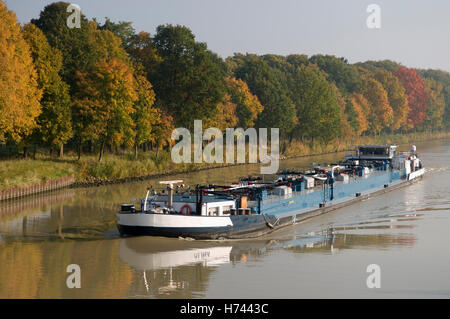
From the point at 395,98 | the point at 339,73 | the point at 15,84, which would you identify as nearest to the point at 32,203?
the point at 15,84

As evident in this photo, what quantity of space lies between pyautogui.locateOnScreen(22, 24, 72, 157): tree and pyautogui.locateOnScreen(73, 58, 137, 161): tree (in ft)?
8.43

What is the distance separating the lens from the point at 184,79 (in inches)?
3442

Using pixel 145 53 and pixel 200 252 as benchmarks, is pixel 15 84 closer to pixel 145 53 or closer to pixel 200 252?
pixel 200 252

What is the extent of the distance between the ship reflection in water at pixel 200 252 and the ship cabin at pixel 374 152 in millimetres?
35363

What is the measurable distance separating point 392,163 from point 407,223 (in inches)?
1342

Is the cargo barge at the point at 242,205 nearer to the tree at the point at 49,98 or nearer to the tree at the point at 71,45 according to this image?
the tree at the point at 49,98

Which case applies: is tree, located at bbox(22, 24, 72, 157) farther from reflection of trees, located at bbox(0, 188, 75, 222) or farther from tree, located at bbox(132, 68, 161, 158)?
tree, located at bbox(132, 68, 161, 158)

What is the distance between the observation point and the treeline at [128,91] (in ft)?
203

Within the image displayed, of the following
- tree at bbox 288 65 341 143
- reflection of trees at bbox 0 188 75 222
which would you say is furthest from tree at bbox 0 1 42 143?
tree at bbox 288 65 341 143

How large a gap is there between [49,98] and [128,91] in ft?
33.2

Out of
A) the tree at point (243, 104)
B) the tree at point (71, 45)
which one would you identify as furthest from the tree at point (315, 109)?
the tree at point (71, 45)

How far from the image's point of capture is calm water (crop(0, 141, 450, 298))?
95.8ft
